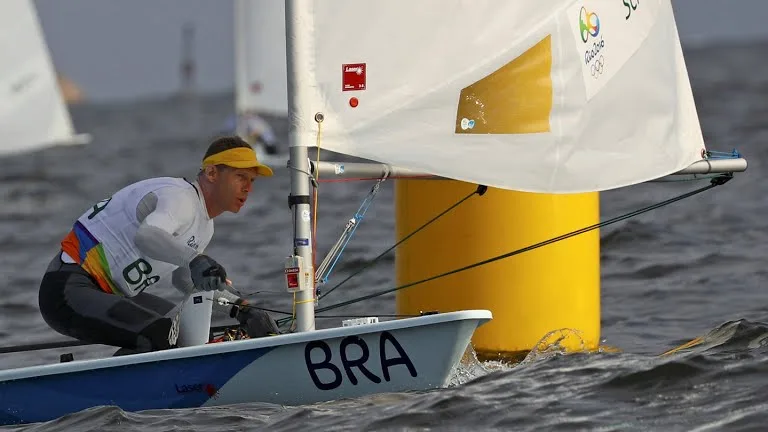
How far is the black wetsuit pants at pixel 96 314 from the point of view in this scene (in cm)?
579

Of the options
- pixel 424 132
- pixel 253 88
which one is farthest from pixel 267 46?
pixel 253 88

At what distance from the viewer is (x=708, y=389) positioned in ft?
18.3

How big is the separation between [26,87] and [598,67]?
16.5m

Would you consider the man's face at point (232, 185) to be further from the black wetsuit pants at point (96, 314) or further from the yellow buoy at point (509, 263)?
the yellow buoy at point (509, 263)

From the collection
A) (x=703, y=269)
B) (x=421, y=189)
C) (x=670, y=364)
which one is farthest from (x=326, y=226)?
(x=670, y=364)

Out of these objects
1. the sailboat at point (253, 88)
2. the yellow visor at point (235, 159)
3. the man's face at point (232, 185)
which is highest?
the sailboat at point (253, 88)

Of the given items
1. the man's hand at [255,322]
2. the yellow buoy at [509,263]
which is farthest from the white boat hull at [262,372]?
the yellow buoy at [509,263]

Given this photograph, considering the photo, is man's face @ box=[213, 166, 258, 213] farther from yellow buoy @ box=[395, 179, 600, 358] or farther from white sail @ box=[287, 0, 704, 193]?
yellow buoy @ box=[395, 179, 600, 358]

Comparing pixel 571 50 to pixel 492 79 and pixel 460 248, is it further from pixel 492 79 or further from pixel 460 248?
pixel 460 248

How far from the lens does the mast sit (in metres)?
5.68

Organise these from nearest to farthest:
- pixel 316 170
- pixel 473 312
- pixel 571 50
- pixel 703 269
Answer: pixel 473 312
pixel 316 170
pixel 571 50
pixel 703 269

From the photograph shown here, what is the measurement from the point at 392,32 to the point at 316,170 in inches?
26.9

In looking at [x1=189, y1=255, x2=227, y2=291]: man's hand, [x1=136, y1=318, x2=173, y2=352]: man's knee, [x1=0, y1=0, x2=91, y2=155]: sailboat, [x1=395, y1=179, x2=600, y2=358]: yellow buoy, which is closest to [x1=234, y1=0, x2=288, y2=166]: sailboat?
[x1=0, y1=0, x2=91, y2=155]: sailboat

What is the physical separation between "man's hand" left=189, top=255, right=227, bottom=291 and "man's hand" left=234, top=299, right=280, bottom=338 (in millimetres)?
523
